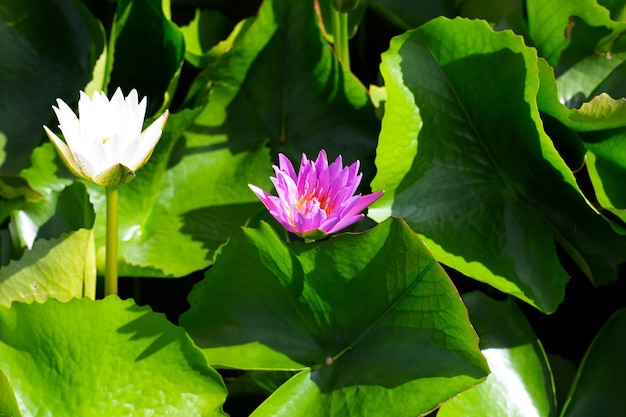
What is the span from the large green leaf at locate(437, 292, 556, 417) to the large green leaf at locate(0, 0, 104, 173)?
658mm

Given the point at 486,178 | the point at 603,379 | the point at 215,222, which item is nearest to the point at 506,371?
the point at 603,379

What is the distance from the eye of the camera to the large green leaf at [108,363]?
2.42 feet

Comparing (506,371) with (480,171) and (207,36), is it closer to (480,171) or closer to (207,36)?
(480,171)

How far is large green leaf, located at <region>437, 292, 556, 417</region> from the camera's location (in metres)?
0.78

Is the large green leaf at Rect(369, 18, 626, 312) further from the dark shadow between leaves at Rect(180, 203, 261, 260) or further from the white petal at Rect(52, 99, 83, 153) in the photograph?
the white petal at Rect(52, 99, 83, 153)

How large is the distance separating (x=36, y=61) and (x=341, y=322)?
66 cm

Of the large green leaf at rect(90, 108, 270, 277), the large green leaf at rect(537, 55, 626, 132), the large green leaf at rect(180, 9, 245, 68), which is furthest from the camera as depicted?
the large green leaf at rect(180, 9, 245, 68)

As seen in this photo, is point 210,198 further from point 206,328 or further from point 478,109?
point 478,109

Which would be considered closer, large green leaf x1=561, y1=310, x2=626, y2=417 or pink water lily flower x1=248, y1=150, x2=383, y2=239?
pink water lily flower x1=248, y1=150, x2=383, y2=239

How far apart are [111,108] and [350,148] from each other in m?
Answer: 0.35

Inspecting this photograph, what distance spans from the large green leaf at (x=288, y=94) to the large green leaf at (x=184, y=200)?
0.03 m

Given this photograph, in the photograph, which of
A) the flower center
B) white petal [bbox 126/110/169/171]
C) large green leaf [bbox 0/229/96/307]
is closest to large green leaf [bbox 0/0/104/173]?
large green leaf [bbox 0/229/96/307]

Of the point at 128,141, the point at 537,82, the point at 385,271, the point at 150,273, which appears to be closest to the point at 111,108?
the point at 128,141

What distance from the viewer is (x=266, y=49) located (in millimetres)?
967
